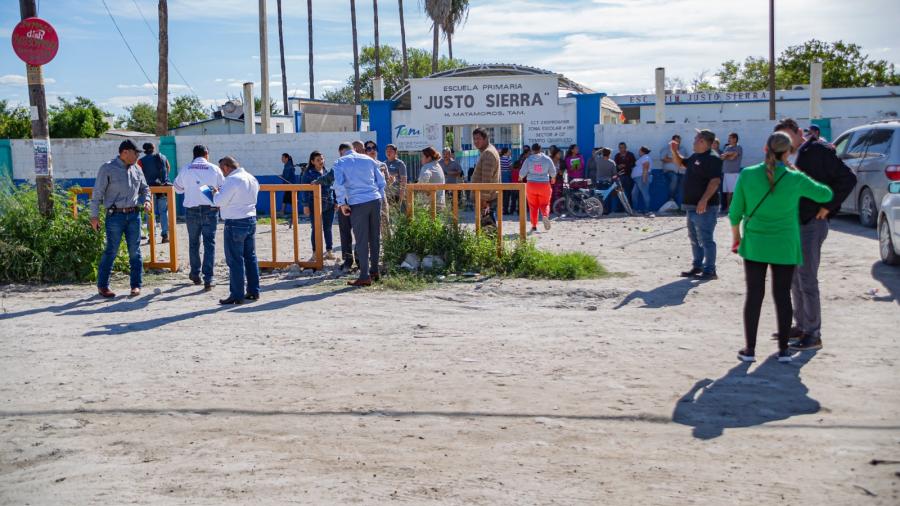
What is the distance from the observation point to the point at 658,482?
440cm

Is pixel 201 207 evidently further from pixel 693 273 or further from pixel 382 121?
pixel 382 121

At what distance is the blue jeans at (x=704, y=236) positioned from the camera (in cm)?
1062

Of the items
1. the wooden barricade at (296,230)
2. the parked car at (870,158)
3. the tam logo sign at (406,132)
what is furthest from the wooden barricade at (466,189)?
the tam logo sign at (406,132)

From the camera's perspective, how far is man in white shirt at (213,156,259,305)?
9.63m

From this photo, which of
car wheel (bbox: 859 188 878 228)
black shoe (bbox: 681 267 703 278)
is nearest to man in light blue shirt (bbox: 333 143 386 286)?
black shoe (bbox: 681 267 703 278)

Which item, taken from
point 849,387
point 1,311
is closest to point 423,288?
point 1,311

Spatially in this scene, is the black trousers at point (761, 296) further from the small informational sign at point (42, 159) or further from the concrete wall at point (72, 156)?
the concrete wall at point (72, 156)

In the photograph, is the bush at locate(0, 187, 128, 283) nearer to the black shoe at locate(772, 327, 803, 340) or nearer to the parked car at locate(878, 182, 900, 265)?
the black shoe at locate(772, 327, 803, 340)

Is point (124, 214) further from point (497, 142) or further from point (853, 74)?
point (853, 74)

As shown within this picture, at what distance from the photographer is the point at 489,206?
1350 centimetres

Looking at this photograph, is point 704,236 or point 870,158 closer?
point 704,236

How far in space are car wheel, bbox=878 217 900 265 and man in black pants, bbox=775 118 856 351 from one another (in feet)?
13.7

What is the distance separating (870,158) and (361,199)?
28.6 feet

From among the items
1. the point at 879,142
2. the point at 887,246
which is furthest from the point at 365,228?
the point at 879,142
